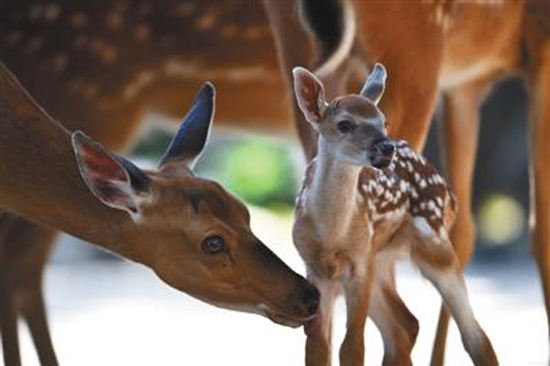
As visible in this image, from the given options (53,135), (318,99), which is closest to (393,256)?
(318,99)

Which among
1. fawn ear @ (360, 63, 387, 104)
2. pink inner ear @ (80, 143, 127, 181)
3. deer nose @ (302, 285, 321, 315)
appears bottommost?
deer nose @ (302, 285, 321, 315)

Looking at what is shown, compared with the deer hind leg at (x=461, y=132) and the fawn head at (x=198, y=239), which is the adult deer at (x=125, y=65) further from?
the fawn head at (x=198, y=239)

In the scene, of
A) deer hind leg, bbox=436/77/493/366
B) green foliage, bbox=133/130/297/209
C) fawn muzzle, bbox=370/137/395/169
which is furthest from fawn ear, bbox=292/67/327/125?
green foliage, bbox=133/130/297/209

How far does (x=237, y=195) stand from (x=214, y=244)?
2.58 m

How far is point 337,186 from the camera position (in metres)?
3.11

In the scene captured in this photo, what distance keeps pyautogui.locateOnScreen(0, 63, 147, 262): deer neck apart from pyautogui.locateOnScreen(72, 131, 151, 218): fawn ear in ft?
0.30

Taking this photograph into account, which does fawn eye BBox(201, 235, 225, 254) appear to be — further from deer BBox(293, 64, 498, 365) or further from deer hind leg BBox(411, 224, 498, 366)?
deer hind leg BBox(411, 224, 498, 366)

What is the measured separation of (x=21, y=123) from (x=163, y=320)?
253cm

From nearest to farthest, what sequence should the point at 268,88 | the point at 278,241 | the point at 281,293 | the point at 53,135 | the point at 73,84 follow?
the point at 281,293, the point at 53,135, the point at 73,84, the point at 268,88, the point at 278,241

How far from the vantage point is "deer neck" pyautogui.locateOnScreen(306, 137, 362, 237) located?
3092 millimetres

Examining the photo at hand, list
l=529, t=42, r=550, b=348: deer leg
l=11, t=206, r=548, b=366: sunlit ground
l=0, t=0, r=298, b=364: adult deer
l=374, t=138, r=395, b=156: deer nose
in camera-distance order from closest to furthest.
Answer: l=374, t=138, r=395, b=156: deer nose, l=529, t=42, r=550, b=348: deer leg, l=0, t=0, r=298, b=364: adult deer, l=11, t=206, r=548, b=366: sunlit ground

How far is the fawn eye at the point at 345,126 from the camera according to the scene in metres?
3.00

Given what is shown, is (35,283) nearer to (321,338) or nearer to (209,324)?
(321,338)

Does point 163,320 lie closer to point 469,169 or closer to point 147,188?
point 469,169
